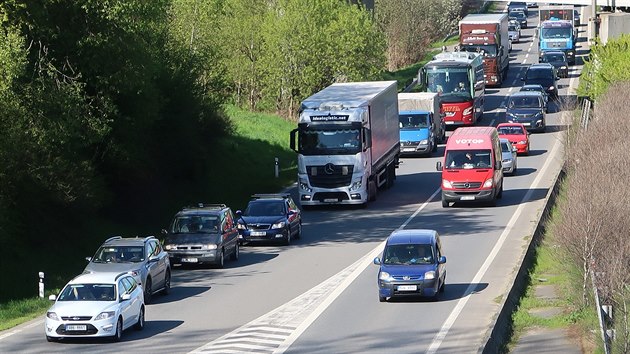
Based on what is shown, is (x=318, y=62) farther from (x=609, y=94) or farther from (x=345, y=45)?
(x=609, y=94)

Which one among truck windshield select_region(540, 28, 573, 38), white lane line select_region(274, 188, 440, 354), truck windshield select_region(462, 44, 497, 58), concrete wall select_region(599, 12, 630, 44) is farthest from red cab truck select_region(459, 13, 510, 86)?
white lane line select_region(274, 188, 440, 354)

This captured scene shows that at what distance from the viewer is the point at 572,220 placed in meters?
28.0

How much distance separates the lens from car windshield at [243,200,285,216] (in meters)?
39.7

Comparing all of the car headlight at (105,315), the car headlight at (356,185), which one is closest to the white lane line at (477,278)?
the car headlight at (356,185)

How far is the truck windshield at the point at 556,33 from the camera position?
93.9m

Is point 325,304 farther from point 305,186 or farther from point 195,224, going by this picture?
point 305,186

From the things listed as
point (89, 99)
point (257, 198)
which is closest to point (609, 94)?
point (257, 198)

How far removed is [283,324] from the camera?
2717 centimetres

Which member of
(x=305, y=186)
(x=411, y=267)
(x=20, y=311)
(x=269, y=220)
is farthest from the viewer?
(x=305, y=186)

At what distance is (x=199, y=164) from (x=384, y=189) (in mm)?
7201

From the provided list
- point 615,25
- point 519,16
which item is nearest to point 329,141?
point 615,25

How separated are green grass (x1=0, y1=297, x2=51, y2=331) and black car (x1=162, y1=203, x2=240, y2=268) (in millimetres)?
4768

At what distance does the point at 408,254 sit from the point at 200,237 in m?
7.65

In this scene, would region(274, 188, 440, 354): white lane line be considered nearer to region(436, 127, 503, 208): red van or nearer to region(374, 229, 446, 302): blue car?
region(374, 229, 446, 302): blue car
